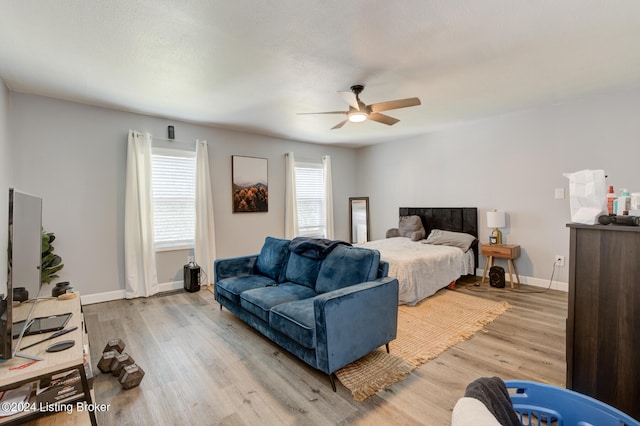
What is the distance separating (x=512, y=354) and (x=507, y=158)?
3.14 meters

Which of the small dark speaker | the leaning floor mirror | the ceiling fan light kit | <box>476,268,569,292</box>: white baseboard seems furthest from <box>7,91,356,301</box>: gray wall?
<box>476,268,569,292</box>: white baseboard

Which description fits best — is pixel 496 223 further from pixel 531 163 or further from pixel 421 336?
pixel 421 336

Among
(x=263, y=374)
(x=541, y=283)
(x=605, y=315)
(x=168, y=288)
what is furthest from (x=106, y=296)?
(x=541, y=283)

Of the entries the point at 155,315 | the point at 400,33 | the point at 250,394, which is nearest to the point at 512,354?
the point at 250,394

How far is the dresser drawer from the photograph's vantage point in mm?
4152

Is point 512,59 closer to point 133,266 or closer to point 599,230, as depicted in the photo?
point 599,230

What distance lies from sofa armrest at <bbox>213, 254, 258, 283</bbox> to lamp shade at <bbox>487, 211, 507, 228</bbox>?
354 centimetres

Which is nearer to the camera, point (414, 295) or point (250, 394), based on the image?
point (250, 394)

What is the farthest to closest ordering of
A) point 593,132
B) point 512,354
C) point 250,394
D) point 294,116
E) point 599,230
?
point 294,116, point 593,132, point 512,354, point 250,394, point 599,230

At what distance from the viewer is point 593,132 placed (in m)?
3.71

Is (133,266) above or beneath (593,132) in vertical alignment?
beneath

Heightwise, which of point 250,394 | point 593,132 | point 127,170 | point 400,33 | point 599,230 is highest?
point 400,33

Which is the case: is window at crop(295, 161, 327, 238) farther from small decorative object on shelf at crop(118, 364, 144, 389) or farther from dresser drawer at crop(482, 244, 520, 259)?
small decorative object on shelf at crop(118, 364, 144, 389)

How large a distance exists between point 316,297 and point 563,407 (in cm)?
140
